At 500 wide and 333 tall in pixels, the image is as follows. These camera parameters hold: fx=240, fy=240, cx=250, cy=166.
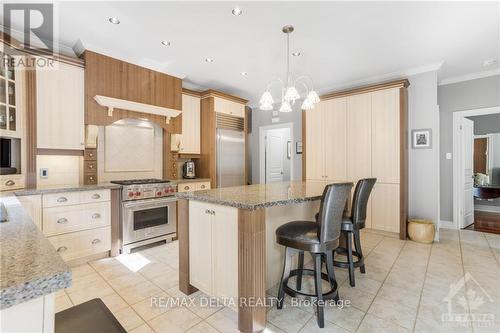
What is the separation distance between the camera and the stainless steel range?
10.2 ft

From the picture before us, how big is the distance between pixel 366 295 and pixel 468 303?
0.82 metres

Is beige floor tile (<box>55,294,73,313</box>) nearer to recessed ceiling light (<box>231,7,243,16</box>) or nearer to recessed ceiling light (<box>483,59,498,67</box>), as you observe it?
recessed ceiling light (<box>231,7,243,16</box>)

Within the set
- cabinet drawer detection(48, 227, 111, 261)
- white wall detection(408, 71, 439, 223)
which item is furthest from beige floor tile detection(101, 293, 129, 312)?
white wall detection(408, 71, 439, 223)

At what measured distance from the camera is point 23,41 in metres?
2.76

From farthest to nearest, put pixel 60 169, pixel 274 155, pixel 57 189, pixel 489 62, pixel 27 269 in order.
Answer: pixel 274 155
pixel 489 62
pixel 60 169
pixel 57 189
pixel 27 269

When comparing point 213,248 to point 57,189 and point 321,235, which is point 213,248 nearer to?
point 321,235

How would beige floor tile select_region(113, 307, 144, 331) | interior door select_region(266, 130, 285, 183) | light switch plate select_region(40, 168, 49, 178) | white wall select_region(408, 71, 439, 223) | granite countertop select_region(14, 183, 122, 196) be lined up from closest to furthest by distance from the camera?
beige floor tile select_region(113, 307, 144, 331)
granite countertop select_region(14, 183, 122, 196)
light switch plate select_region(40, 168, 49, 178)
white wall select_region(408, 71, 439, 223)
interior door select_region(266, 130, 285, 183)

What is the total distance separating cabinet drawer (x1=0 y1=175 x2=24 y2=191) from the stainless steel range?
0.94 meters

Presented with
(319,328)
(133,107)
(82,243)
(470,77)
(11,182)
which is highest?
(470,77)

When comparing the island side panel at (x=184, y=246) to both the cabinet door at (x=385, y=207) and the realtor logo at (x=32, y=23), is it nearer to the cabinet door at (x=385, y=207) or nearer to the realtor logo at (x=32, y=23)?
the realtor logo at (x=32, y=23)

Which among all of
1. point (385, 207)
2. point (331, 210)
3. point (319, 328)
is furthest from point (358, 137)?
point (319, 328)

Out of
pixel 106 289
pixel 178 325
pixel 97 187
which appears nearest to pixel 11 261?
pixel 178 325

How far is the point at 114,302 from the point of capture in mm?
2064

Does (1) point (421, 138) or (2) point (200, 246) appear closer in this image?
(2) point (200, 246)
